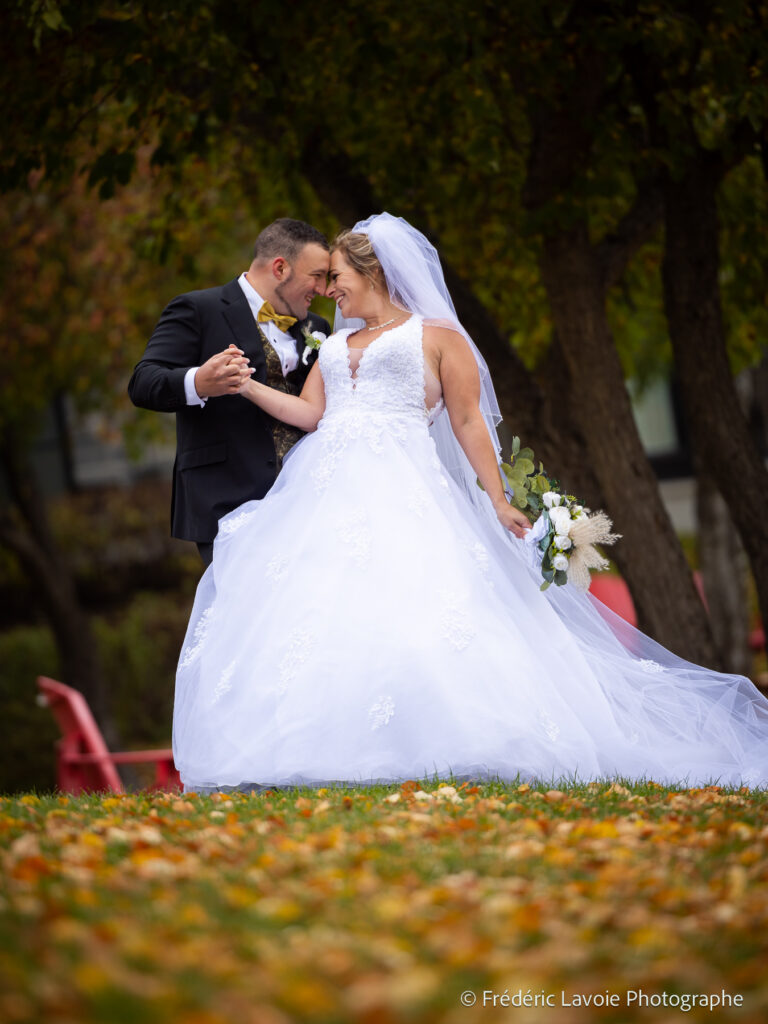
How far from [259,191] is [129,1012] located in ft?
27.3

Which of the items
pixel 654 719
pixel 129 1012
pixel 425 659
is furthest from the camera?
pixel 654 719

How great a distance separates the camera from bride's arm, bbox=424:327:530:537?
5277 millimetres

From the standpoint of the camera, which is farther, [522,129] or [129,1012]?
[522,129]

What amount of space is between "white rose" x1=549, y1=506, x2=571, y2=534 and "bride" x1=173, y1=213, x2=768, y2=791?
0.17m

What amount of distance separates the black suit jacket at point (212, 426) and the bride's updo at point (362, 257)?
1.80 feet

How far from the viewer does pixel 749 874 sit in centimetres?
317

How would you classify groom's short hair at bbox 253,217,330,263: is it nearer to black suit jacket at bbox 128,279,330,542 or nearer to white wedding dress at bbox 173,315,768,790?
black suit jacket at bbox 128,279,330,542

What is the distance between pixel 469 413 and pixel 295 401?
0.82 meters

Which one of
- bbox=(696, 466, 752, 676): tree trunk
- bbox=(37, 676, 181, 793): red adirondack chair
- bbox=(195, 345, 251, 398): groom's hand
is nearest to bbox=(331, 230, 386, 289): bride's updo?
bbox=(195, 345, 251, 398): groom's hand

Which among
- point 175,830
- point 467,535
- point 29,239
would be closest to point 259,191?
point 29,239

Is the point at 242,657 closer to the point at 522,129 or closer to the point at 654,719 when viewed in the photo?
the point at 654,719

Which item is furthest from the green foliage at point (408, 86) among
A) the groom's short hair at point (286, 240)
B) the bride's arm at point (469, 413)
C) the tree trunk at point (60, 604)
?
the tree trunk at point (60, 604)

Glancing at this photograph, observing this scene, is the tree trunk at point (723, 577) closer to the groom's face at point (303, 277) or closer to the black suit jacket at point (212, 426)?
the groom's face at point (303, 277)

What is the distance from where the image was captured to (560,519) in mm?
5094
